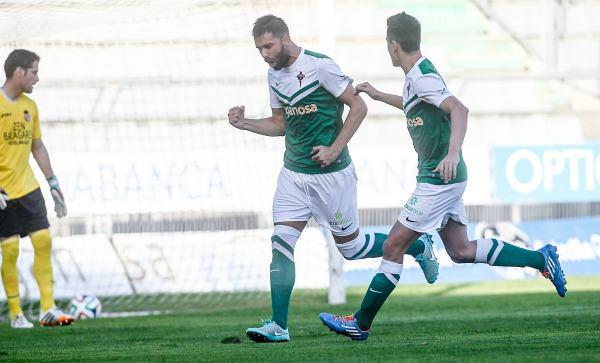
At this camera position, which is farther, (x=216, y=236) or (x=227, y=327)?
(x=216, y=236)

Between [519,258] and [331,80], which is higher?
[331,80]

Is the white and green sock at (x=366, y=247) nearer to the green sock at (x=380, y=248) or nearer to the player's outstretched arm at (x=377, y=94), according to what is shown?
the green sock at (x=380, y=248)

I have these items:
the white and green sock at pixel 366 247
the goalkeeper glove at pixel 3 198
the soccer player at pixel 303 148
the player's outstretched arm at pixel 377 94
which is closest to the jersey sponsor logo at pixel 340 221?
the soccer player at pixel 303 148

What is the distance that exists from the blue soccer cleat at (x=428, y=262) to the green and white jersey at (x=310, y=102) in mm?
905

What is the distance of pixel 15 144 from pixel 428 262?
4.37m

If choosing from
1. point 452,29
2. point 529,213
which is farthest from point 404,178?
point 452,29

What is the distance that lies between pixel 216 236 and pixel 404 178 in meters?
2.68

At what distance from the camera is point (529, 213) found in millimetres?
15102

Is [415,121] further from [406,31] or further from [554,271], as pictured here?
[554,271]

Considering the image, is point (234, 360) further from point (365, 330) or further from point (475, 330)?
point (475, 330)

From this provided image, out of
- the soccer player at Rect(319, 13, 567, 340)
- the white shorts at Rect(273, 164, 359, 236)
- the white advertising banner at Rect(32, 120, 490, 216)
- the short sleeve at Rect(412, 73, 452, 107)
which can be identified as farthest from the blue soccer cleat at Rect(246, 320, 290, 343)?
the white advertising banner at Rect(32, 120, 490, 216)

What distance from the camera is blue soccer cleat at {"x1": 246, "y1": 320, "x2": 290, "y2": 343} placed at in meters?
6.81

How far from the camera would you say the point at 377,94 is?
6969 millimetres

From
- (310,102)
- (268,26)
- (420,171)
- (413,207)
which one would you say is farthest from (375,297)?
(268,26)
